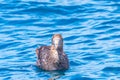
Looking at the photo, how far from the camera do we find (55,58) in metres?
16.7

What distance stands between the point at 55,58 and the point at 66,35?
11.3 ft

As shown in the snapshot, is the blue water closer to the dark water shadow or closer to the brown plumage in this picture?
the dark water shadow

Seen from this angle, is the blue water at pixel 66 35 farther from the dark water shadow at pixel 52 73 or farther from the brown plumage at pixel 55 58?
the brown plumage at pixel 55 58

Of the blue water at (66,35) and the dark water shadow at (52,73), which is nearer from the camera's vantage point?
the dark water shadow at (52,73)

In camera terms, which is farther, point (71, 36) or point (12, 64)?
point (71, 36)

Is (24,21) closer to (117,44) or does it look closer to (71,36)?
(71,36)

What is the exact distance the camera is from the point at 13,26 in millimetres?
21250

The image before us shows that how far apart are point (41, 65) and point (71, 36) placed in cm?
325

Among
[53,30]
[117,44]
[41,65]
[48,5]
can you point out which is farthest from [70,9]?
[41,65]

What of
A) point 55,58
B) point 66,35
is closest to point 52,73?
point 55,58

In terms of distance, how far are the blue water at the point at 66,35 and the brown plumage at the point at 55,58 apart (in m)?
0.20

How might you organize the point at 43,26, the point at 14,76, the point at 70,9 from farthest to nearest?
the point at 70,9
the point at 43,26
the point at 14,76

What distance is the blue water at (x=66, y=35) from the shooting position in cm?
1641

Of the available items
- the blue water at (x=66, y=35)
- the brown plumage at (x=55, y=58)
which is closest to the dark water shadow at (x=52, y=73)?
the blue water at (x=66, y=35)
